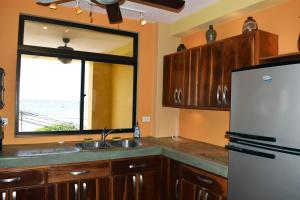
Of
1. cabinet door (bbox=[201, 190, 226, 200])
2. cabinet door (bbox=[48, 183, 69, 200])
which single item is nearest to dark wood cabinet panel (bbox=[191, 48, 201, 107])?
cabinet door (bbox=[201, 190, 226, 200])

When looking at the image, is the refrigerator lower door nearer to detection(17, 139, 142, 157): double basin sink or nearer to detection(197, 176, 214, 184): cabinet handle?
detection(197, 176, 214, 184): cabinet handle

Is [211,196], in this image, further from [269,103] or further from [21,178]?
[21,178]

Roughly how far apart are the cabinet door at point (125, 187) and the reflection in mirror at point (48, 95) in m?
0.96

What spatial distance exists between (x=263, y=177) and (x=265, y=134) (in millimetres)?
295

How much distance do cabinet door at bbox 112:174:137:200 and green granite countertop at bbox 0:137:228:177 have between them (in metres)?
0.24

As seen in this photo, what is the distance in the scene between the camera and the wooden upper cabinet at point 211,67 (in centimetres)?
229

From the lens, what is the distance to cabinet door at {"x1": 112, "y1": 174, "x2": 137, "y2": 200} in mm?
2652

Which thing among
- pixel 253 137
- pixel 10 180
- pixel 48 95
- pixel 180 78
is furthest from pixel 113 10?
pixel 10 180

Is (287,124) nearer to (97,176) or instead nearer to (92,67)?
(97,176)

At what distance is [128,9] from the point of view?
3.07 metres

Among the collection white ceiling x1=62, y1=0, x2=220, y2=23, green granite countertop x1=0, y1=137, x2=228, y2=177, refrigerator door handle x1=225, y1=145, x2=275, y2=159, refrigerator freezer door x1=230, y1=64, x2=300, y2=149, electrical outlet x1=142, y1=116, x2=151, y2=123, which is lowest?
green granite countertop x1=0, y1=137, x2=228, y2=177

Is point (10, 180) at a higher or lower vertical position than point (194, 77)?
lower

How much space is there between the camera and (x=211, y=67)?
271cm

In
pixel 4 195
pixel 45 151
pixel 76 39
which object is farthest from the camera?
pixel 76 39
